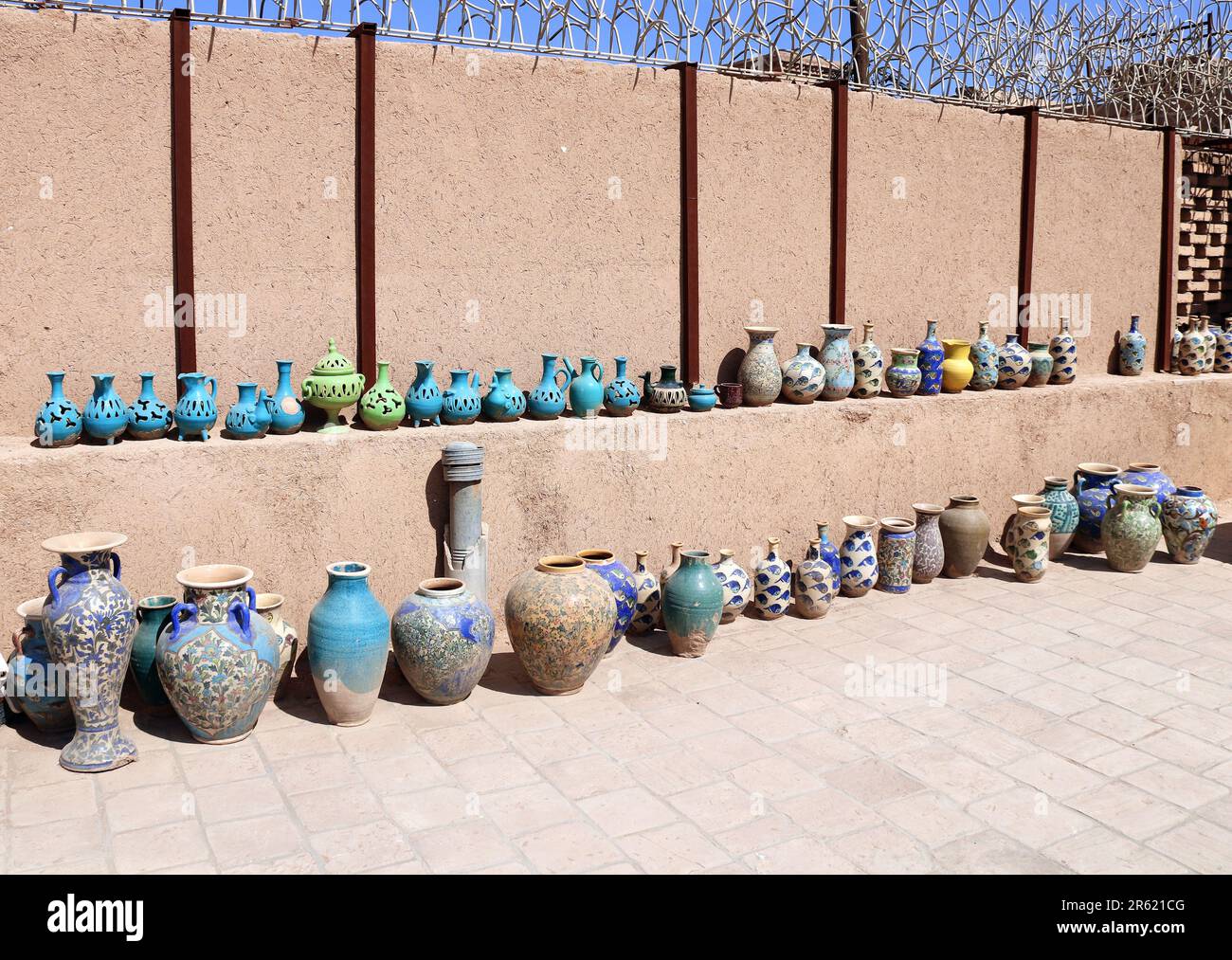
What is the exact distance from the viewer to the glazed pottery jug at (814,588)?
668 centimetres

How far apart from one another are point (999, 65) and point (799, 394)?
306cm

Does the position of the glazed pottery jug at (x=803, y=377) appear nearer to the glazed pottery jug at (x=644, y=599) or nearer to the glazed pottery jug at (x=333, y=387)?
the glazed pottery jug at (x=644, y=599)

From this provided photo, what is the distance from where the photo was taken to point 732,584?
648 centimetres

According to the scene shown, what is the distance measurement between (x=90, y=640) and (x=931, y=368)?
558 cm

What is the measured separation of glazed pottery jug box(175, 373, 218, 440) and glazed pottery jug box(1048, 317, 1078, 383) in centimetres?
610

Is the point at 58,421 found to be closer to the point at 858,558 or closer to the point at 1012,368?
the point at 858,558

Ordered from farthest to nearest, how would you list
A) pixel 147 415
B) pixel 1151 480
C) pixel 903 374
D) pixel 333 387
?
1. pixel 1151 480
2. pixel 903 374
3. pixel 333 387
4. pixel 147 415

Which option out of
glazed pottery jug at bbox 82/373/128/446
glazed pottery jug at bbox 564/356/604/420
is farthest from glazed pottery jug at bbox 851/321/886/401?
glazed pottery jug at bbox 82/373/128/446

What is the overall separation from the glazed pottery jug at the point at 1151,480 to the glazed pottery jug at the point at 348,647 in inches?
220

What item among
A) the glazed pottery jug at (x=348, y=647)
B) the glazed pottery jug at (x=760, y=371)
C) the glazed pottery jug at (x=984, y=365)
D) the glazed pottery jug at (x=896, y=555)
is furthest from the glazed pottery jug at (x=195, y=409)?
the glazed pottery jug at (x=984, y=365)

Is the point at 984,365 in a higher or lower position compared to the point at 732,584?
higher

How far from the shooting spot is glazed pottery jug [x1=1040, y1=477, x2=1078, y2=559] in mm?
7840

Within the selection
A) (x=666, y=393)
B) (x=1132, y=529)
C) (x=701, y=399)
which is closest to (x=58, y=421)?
(x=666, y=393)
